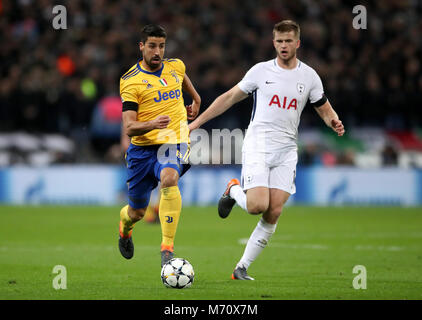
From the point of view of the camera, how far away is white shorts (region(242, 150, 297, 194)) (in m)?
7.93

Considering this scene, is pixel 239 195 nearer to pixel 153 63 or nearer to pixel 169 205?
pixel 169 205

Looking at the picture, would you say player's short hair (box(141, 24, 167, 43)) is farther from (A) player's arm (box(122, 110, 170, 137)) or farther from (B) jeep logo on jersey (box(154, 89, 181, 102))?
(A) player's arm (box(122, 110, 170, 137))

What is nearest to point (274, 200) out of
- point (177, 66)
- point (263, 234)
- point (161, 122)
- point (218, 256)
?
Answer: point (263, 234)

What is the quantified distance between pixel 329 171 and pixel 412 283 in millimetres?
13983

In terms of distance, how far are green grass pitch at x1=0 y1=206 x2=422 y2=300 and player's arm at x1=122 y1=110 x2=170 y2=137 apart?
1596 mm

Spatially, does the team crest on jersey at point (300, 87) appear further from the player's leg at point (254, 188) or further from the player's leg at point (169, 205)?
the player's leg at point (169, 205)

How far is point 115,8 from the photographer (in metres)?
26.1

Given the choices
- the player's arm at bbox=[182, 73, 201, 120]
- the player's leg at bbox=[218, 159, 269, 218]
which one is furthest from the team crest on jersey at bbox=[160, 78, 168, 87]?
the player's leg at bbox=[218, 159, 269, 218]

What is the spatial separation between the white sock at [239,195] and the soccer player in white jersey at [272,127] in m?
0.02

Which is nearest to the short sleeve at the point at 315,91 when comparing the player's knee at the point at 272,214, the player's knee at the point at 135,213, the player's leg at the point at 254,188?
the player's leg at the point at 254,188

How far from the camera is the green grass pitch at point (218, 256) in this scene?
283 inches

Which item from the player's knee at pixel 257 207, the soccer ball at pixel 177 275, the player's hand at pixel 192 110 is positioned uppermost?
the player's hand at pixel 192 110
